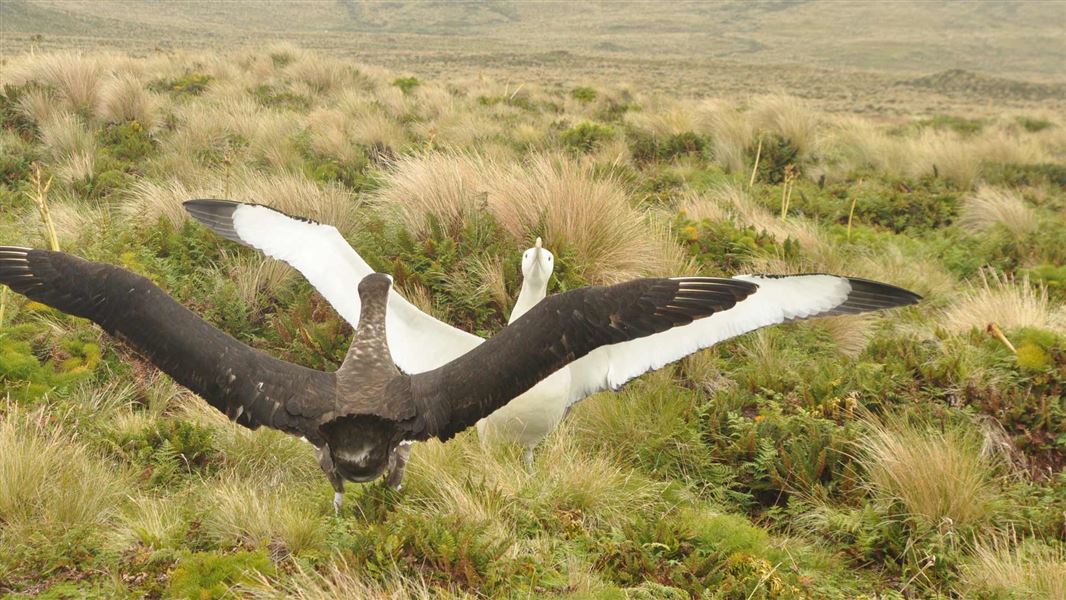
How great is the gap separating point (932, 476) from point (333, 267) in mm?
3052

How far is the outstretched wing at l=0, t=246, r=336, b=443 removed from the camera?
334 cm

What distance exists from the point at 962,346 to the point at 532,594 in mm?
3375

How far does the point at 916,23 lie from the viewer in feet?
359

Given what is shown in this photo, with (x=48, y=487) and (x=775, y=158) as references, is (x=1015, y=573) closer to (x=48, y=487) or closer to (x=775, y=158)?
(x=48, y=487)

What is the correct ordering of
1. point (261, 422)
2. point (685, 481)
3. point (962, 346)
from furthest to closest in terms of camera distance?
point (962, 346)
point (685, 481)
point (261, 422)

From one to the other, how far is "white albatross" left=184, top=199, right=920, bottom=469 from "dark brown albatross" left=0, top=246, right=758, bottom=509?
0.40m

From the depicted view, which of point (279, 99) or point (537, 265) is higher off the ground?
point (537, 265)

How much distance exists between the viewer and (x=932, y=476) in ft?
13.0

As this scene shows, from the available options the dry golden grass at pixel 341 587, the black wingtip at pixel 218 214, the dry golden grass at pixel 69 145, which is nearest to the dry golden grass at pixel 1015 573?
the dry golden grass at pixel 341 587

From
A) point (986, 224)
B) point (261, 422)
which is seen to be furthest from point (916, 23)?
point (261, 422)

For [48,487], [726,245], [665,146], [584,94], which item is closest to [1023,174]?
[665,146]

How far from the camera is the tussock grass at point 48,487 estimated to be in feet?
10.5

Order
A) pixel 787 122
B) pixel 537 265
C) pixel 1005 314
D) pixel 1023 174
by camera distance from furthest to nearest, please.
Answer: pixel 787 122, pixel 1023 174, pixel 1005 314, pixel 537 265

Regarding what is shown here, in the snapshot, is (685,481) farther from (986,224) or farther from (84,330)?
(986,224)
